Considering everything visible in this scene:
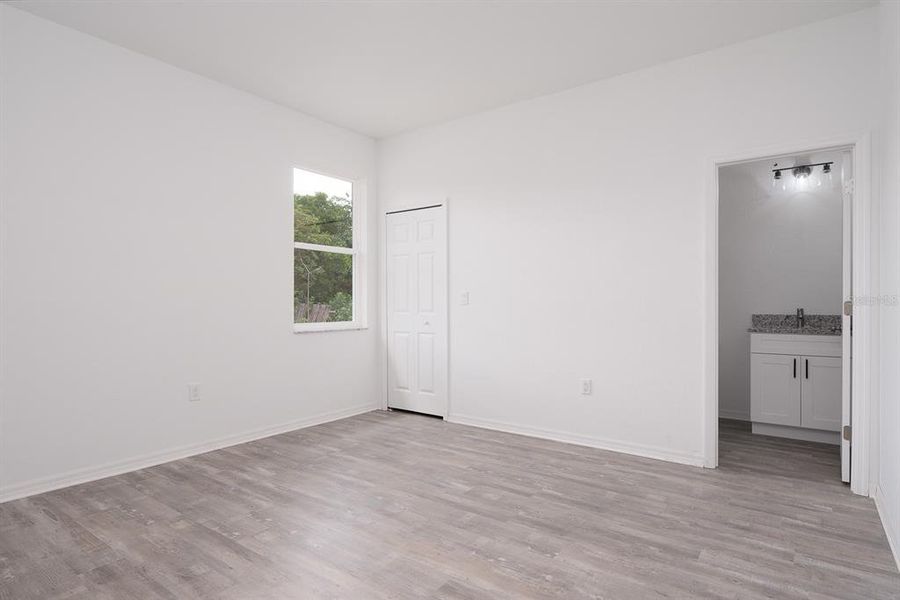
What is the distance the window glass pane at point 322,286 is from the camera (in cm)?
482

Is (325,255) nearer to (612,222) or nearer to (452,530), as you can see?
(612,222)

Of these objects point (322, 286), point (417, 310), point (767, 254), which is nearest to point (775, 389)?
point (767, 254)

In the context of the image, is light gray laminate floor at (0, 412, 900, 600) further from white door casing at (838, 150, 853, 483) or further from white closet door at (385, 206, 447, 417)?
white closet door at (385, 206, 447, 417)

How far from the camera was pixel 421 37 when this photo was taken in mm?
3381

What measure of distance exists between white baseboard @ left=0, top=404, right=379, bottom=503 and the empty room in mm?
16

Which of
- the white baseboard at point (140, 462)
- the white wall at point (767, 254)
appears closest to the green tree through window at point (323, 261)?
the white baseboard at point (140, 462)

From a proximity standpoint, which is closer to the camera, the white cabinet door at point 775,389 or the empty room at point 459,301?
the empty room at point 459,301

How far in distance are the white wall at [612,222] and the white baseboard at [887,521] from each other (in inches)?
38.1

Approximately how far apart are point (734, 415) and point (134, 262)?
17.3 feet

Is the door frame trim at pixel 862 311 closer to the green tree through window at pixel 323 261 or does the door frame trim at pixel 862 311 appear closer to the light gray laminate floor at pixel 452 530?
the light gray laminate floor at pixel 452 530

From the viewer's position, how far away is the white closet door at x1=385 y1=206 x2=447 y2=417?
196 inches

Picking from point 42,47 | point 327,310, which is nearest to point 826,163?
point 327,310

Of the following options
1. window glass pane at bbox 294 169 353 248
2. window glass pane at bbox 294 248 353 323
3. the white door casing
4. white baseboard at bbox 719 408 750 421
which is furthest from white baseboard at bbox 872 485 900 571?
window glass pane at bbox 294 169 353 248

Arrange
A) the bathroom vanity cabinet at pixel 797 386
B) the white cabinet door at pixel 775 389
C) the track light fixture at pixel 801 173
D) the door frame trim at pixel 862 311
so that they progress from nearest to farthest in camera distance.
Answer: the door frame trim at pixel 862 311, the bathroom vanity cabinet at pixel 797 386, the white cabinet door at pixel 775 389, the track light fixture at pixel 801 173
